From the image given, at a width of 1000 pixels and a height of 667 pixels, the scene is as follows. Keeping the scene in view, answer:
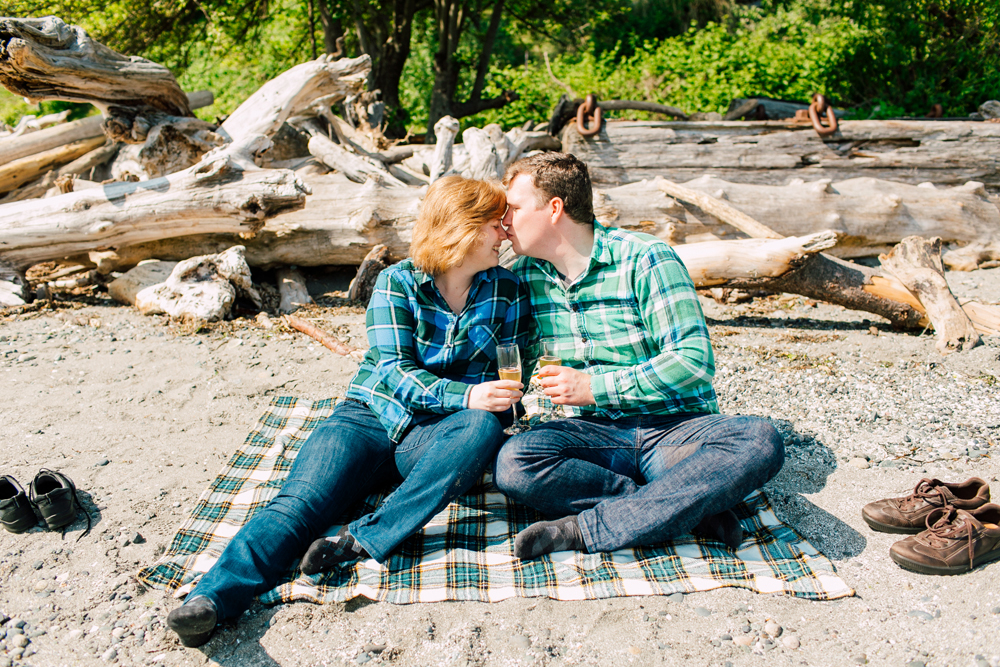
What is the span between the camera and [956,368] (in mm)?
5047

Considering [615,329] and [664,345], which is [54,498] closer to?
[615,329]

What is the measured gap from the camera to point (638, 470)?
3.26 meters

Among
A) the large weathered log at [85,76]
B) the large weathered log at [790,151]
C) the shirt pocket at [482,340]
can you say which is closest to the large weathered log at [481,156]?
the large weathered log at [790,151]

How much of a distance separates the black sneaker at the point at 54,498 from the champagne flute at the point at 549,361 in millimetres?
2327

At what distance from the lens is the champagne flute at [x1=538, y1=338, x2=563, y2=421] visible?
299cm

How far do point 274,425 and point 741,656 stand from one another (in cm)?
297

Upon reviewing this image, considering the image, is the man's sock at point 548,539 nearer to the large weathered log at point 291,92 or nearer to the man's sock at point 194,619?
the man's sock at point 194,619

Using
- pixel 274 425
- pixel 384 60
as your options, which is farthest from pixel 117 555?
pixel 384 60

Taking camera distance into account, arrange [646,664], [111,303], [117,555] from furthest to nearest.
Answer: [111,303] → [117,555] → [646,664]

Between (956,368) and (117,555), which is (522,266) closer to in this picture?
(117,555)

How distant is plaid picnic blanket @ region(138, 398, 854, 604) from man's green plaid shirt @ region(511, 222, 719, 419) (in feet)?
2.11

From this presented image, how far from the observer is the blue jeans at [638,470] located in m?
2.91

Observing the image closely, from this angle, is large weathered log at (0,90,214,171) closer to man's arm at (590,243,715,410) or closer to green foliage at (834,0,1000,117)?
man's arm at (590,243,715,410)

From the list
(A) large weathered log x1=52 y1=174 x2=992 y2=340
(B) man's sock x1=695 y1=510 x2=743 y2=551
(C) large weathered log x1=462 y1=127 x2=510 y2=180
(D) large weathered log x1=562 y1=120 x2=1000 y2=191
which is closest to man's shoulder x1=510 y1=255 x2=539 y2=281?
(B) man's sock x1=695 y1=510 x2=743 y2=551
